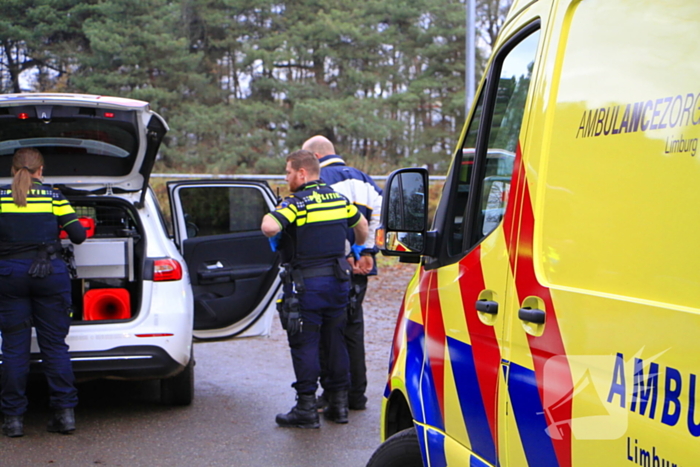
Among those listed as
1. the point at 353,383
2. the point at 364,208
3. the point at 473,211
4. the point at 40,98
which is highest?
the point at 40,98

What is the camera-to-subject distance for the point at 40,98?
15.3 feet

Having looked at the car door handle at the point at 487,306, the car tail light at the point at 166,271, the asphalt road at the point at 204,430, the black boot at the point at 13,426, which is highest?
the car door handle at the point at 487,306

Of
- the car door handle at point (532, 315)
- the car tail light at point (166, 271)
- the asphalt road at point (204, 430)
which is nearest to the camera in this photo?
the car door handle at point (532, 315)

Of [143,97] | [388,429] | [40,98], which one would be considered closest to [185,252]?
[40,98]

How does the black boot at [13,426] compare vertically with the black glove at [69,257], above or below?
below

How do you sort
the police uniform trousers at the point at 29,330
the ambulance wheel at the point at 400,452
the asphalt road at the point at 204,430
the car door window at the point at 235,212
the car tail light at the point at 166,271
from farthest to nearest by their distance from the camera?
1. the car door window at the point at 235,212
2. the car tail light at the point at 166,271
3. the police uniform trousers at the point at 29,330
4. the asphalt road at the point at 204,430
5. the ambulance wheel at the point at 400,452

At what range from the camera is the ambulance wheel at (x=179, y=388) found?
5305 millimetres

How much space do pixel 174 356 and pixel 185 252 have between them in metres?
1.32

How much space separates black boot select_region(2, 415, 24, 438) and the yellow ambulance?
10.0ft

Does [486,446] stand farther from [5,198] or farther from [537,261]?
[5,198]

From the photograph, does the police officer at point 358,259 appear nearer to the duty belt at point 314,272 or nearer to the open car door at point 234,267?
the duty belt at point 314,272

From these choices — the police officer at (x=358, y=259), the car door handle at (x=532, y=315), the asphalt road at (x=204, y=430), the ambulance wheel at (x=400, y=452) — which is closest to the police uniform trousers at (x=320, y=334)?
the police officer at (x=358, y=259)

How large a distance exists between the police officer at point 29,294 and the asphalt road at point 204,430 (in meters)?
0.27

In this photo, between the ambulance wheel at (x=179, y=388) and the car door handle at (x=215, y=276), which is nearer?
the ambulance wheel at (x=179, y=388)
